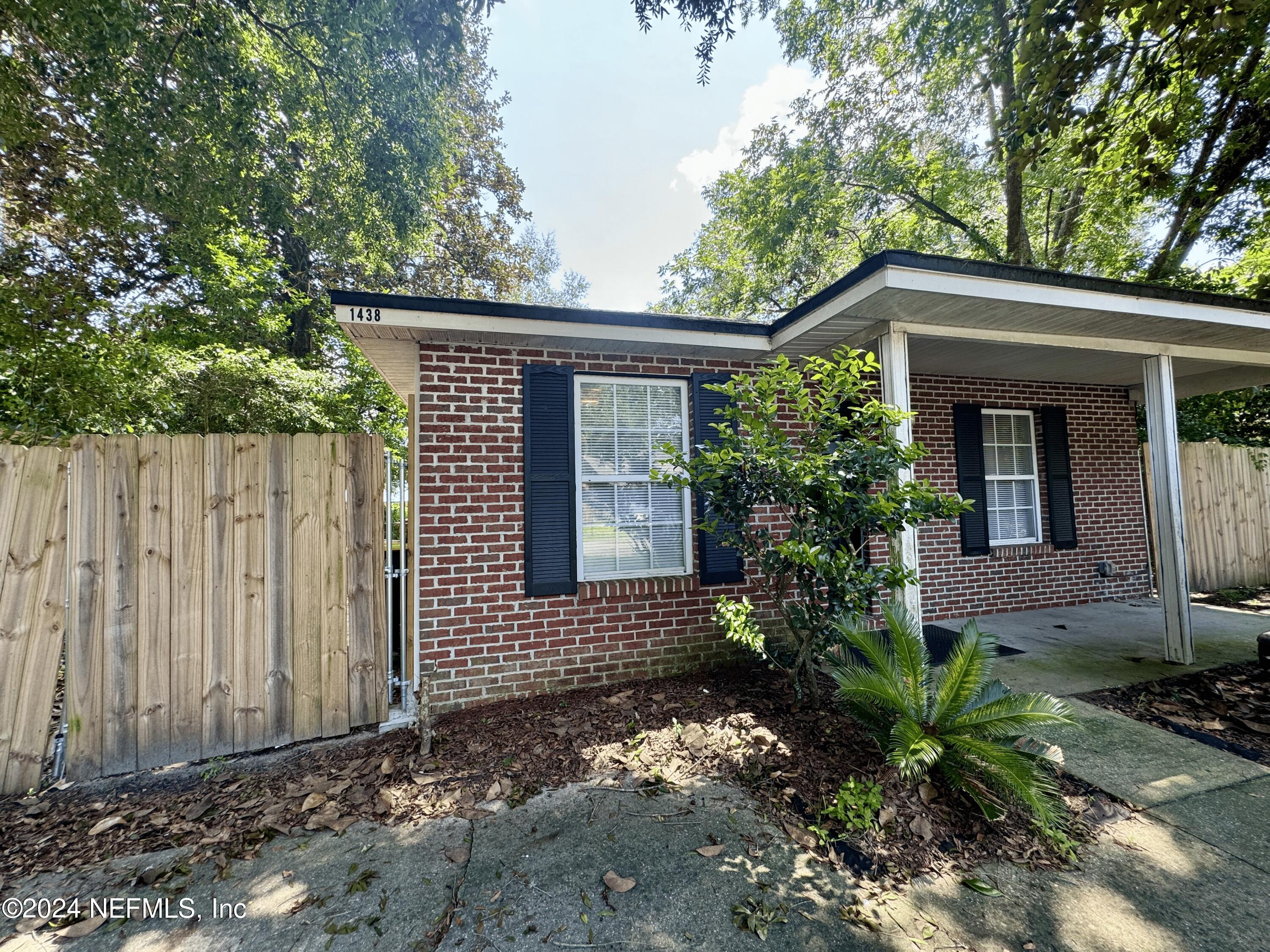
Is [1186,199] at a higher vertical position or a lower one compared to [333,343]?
higher

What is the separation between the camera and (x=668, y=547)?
14.0 feet

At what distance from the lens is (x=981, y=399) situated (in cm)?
582

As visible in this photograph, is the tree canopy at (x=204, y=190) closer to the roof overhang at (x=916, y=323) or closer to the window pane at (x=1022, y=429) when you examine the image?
the roof overhang at (x=916, y=323)

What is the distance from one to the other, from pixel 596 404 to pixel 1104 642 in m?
5.34

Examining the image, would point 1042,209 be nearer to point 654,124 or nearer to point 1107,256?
point 1107,256

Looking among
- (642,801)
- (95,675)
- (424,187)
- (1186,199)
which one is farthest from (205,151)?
(1186,199)

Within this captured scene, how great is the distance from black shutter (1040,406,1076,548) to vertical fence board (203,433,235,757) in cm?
813

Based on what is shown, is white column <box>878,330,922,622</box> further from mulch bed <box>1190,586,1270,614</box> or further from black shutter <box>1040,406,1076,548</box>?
mulch bed <box>1190,586,1270,614</box>

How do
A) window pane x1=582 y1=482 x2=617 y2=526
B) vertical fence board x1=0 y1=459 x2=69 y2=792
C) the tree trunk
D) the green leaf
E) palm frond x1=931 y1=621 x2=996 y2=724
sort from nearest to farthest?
the green leaf < palm frond x1=931 y1=621 x2=996 y2=724 < vertical fence board x1=0 y1=459 x2=69 y2=792 < window pane x1=582 y1=482 x2=617 y2=526 < the tree trunk

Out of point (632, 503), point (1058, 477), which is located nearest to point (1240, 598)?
point (1058, 477)

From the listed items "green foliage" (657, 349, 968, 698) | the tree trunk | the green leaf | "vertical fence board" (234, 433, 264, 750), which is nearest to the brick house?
"green foliage" (657, 349, 968, 698)

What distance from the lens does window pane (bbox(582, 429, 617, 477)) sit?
4.06 meters

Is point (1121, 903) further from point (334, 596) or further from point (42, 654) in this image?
point (42, 654)

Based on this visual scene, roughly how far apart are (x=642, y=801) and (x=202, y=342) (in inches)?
341
